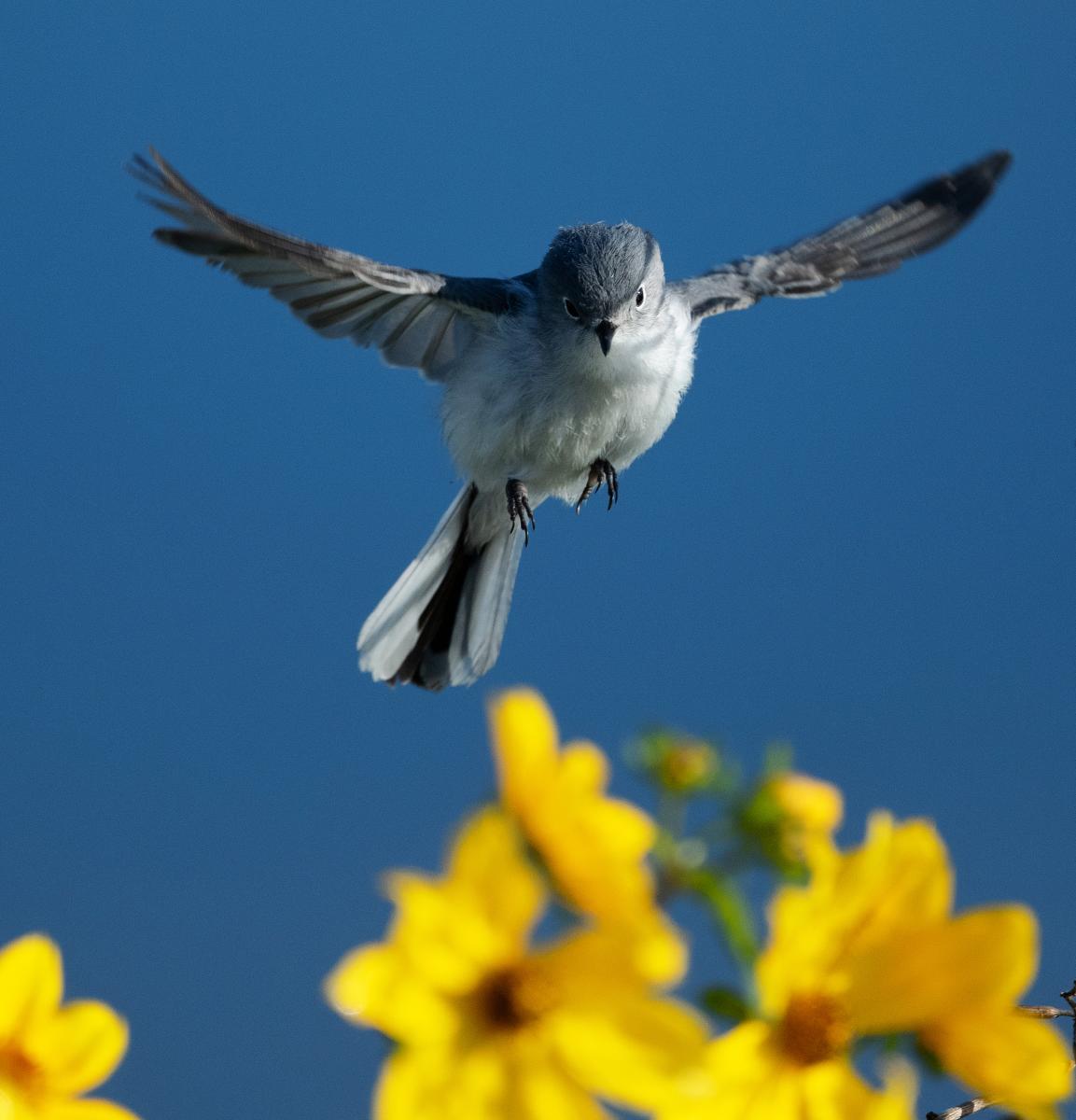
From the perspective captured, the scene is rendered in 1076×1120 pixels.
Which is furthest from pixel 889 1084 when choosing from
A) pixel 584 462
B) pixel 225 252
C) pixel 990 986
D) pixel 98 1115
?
pixel 584 462

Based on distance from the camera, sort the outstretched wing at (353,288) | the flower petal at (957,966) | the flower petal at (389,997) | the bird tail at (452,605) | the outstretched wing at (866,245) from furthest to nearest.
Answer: the outstretched wing at (866,245) → the bird tail at (452,605) → the outstretched wing at (353,288) → the flower petal at (957,966) → the flower petal at (389,997)

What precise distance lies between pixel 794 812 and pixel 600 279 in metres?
1.99

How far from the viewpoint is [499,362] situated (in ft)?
8.57

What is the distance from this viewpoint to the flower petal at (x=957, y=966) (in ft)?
1.80

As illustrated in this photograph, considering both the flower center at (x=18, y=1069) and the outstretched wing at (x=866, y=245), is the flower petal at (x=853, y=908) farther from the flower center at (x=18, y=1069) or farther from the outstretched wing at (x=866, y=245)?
the outstretched wing at (x=866, y=245)

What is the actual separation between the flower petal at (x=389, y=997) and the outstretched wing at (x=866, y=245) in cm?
274

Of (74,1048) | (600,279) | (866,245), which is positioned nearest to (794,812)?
(74,1048)

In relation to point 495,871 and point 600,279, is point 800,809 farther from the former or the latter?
point 600,279

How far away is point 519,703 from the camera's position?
1.57ft

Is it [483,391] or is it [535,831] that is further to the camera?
[483,391]

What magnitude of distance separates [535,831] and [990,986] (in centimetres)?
22

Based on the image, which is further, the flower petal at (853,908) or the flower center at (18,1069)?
the flower center at (18,1069)

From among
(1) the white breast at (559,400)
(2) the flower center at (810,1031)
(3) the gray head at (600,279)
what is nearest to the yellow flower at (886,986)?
(2) the flower center at (810,1031)

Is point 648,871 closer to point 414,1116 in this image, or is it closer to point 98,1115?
point 414,1116
